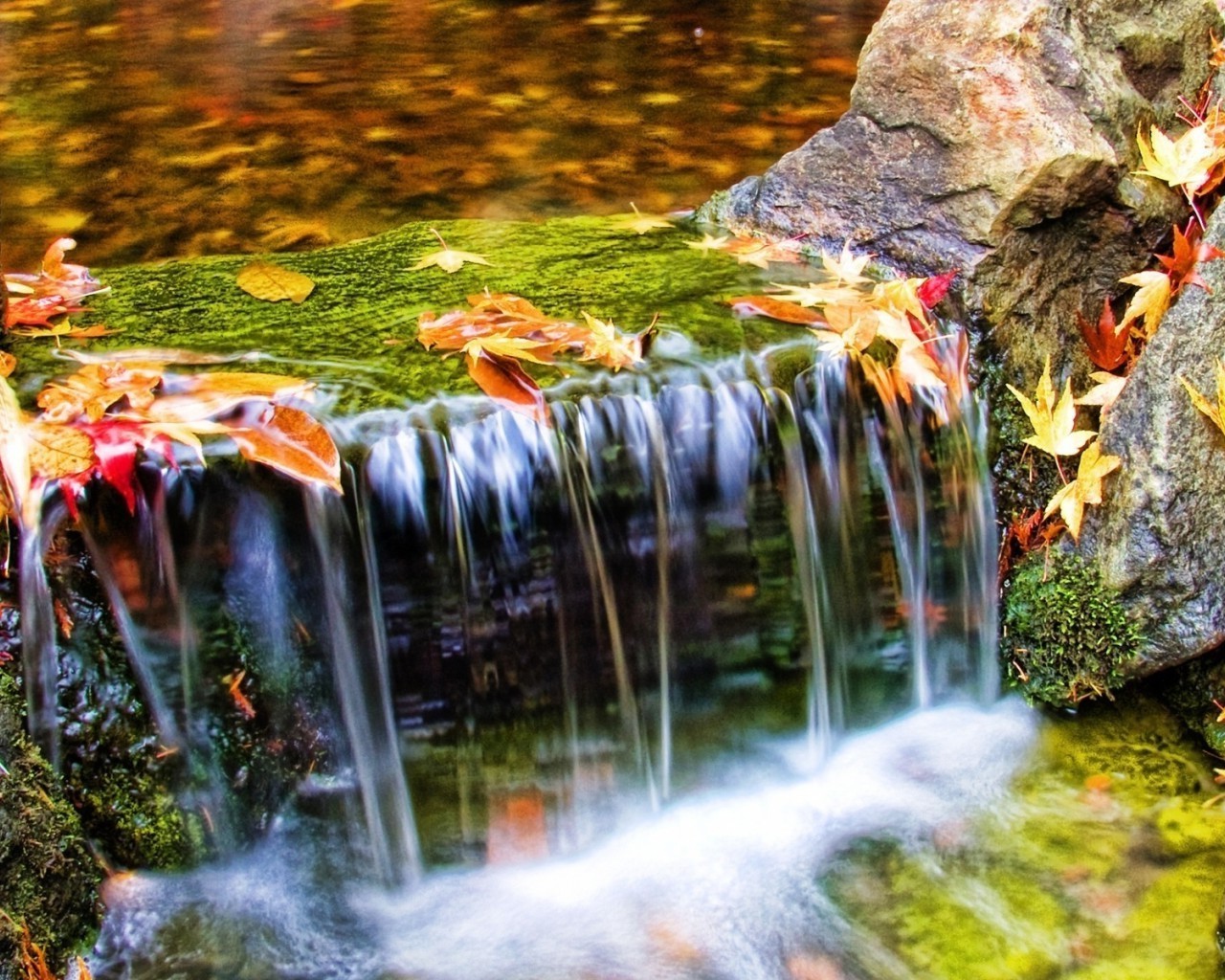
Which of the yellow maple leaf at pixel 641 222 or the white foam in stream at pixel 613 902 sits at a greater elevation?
the yellow maple leaf at pixel 641 222

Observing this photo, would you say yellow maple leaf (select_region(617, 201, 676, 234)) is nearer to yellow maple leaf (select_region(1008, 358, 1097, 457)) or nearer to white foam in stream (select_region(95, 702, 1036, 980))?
yellow maple leaf (select_region(1008, 358, 1097, 457))

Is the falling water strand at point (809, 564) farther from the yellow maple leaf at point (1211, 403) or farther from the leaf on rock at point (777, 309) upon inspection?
the yellow maple leaf at point (1211, 403)

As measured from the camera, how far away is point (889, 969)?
261cm

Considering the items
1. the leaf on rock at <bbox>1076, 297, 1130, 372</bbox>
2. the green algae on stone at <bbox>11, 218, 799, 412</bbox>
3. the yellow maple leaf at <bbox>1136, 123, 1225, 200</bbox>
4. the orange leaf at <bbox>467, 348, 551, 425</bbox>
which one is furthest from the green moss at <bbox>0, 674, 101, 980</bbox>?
the yellow maple leaf at <bbox>1136, 123, 1225, 200</bbox>

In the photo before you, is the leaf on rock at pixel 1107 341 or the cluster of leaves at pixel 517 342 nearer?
the cluster of leaves at pixel 517 342

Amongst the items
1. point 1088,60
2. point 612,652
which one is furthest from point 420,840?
point 1088,60

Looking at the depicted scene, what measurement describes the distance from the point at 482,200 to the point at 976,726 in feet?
8.13

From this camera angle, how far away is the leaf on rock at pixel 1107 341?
11.3ft

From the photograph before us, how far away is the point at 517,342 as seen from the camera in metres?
2.97

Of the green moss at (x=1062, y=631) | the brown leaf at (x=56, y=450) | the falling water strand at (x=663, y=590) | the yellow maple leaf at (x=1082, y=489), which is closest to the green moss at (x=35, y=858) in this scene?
the brown leaf at (x=56, y=450)

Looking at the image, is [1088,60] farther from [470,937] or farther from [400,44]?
[400,44]

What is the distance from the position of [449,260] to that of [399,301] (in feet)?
1.21

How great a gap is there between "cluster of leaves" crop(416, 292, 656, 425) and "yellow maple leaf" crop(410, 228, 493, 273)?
14.9 inches

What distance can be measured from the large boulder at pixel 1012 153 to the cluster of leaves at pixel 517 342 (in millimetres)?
963
